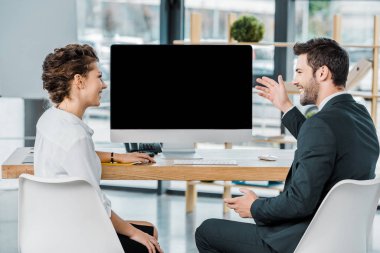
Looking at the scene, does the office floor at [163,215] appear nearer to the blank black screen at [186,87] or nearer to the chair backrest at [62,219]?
the blank black screen at [186,87]

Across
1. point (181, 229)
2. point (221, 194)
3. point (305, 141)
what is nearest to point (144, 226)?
point (305, 141)

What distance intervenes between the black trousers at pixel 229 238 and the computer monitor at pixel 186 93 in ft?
2.64

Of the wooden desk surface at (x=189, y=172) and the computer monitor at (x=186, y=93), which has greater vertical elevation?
the computer monitor at (x=186, y=93)

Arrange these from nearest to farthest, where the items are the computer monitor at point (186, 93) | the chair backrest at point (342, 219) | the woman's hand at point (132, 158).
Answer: the chair backrest at point (342, 219) → the woman's hand at point (132, 158) → the computer monitor at point (186, 93)

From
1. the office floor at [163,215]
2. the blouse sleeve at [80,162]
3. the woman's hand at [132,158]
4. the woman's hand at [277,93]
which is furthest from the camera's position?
the office floor at [163,215]

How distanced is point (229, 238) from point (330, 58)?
742 millimetres

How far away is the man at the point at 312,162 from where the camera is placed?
2271 mm

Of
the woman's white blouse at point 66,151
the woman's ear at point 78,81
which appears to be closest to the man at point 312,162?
the woman's white blouse at point 66,151

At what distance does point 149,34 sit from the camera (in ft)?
20.1

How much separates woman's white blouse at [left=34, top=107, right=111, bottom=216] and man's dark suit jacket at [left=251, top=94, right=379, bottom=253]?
1.95 feet

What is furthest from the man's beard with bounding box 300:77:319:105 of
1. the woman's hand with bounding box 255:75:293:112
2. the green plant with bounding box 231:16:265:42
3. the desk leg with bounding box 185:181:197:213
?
the desk leg with bounding box 185:181:197:213

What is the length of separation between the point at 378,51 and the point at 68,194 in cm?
360

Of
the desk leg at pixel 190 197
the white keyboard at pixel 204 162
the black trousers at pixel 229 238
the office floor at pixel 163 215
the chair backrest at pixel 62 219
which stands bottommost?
the office floor at pixel 163 215

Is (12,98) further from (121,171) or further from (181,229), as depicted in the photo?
(121,171)
